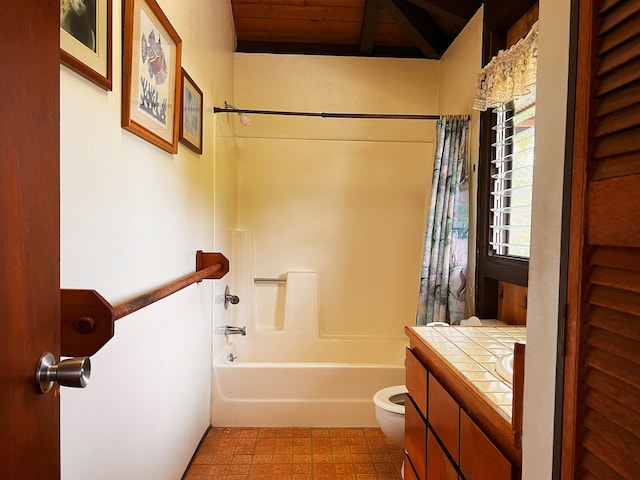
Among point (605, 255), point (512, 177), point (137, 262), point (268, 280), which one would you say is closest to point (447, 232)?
point (512, 177)

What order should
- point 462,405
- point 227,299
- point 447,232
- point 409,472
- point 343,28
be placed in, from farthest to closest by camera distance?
point 343,28 → point 227,299 → point 447,232 → point 409,472 → point 462,405

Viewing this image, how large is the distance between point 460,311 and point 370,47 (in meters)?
2.14

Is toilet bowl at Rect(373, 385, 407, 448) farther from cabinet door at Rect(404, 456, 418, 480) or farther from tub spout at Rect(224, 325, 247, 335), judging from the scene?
tub spout at Rect(224, 325, 247, 335)

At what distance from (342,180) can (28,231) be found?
2.81m

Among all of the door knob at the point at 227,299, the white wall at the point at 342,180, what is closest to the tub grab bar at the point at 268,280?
the white wall at the point at 342,180

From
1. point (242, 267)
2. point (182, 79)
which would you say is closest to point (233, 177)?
point (242, 267)

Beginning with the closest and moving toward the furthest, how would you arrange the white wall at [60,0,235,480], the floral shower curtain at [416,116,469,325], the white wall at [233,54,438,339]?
the white wall at [60,0,235,480] < the floral shower curtain at [416,116,469,325] < the white wall at [233,54,438,339]

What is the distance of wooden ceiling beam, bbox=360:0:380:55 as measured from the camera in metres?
2.84

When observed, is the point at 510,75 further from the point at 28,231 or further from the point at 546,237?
the point at 28,231

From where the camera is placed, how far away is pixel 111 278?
3.98ft

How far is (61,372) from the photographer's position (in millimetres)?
649

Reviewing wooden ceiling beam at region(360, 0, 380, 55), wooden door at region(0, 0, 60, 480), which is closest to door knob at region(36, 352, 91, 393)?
wooden door at region(0, 0, 60, 480)

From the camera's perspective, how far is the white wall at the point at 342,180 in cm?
324

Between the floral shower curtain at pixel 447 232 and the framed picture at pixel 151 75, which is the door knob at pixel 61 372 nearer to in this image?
the framed picture at pixel 151 75
